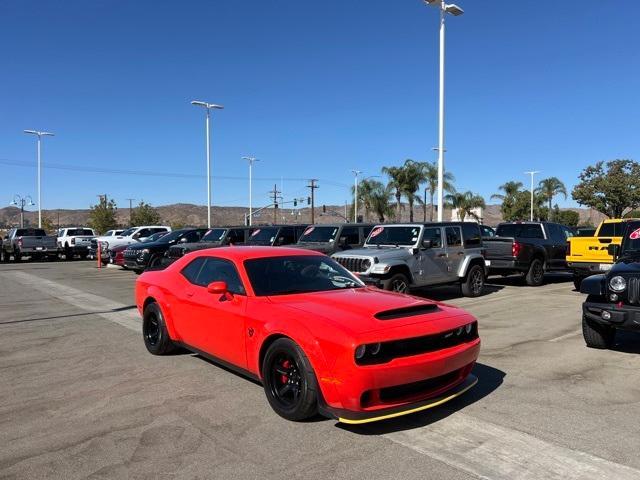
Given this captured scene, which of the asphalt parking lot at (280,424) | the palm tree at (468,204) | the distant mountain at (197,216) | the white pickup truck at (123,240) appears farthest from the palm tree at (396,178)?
the distant mountain at (197,216)

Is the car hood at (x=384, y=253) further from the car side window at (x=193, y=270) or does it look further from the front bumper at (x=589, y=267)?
the front bumper at (x=589, y=267)

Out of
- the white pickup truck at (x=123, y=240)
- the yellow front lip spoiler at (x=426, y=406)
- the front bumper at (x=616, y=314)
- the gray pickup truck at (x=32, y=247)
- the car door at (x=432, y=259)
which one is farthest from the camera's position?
the gray pickup truck at (x=32, y=247)

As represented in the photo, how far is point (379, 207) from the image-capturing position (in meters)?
58.3

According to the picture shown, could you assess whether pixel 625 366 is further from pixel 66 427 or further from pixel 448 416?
pixel 66 427

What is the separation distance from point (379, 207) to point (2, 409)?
54372 mm

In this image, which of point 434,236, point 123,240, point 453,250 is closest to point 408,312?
point 434,236

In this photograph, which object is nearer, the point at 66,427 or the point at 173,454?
the point at 173,454

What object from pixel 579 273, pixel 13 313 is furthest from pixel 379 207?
pixel 13 313

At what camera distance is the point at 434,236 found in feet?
40.9

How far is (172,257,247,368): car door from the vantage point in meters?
5.24

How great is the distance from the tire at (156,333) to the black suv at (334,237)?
704cm

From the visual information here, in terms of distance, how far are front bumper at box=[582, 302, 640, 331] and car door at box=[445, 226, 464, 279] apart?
5870 mm

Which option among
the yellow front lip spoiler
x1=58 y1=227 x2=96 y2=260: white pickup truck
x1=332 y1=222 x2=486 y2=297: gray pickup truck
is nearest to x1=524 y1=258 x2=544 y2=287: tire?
x1=332 y1=222 x2=486 y2=297: gray pickup truck

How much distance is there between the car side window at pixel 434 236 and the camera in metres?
12.2
